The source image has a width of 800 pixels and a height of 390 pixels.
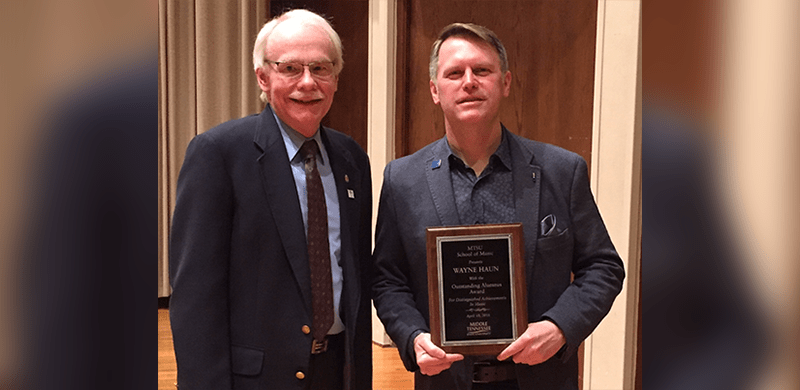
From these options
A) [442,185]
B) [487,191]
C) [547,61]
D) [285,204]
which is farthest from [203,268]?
[547,61]

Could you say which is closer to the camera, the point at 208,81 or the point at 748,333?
the point at 748,333

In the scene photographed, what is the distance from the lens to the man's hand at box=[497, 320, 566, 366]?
5.19 feet

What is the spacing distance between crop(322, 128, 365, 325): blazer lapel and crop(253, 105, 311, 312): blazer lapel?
12 centimetres

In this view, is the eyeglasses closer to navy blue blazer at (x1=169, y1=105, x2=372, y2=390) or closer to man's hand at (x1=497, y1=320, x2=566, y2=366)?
navy blue blazer at (x1=169, y1=105, x2=372, y2=390)

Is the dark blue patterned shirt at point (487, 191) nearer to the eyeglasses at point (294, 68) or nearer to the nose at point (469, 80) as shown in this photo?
the nose at point (469, 80)

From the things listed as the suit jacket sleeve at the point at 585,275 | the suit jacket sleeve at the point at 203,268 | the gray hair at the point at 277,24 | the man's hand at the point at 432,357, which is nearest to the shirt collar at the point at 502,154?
the suit jacket sleeve at the point at 585,275

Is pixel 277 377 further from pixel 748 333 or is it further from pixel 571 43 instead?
pixel 571 43

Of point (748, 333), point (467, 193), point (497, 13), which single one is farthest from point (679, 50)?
point (497, 13)

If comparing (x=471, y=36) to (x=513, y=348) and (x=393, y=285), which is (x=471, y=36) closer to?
(x=393, y=285)

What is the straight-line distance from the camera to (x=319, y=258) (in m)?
1.72

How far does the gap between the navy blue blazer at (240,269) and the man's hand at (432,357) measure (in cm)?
22

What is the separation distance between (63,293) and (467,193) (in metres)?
1.51

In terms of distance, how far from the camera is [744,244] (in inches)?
12.9

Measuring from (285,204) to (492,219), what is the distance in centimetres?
56
